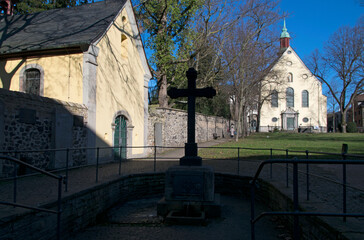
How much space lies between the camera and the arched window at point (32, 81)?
41.9 feet

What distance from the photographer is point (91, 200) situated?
6621mm

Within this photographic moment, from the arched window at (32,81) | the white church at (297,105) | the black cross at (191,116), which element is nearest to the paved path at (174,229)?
the black cross at (191,116)

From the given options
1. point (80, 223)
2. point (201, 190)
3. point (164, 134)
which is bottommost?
point (80, 223)

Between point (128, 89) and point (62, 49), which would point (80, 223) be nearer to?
point (62, 49)

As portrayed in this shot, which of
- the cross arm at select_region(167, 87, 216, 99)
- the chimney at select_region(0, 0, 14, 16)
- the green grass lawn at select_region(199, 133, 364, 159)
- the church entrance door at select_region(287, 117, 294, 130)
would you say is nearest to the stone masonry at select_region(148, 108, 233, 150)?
the green grass lawn at select_region(199, 133, 364, 159)

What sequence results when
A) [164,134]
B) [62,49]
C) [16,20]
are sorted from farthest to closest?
[164,134] → [16,20] → [62,49]

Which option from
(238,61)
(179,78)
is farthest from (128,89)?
(238,61)

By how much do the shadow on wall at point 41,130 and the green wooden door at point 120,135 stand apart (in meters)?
1.97

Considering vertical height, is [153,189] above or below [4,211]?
below

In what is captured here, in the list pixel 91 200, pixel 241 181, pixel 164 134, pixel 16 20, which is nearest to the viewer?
pixel 91 200

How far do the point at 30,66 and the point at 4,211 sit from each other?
1018 centimetres

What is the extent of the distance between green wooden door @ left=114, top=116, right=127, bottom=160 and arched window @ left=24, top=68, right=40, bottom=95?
4012mm

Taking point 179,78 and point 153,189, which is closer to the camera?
point 153,189

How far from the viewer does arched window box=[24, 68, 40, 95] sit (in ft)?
41.9
